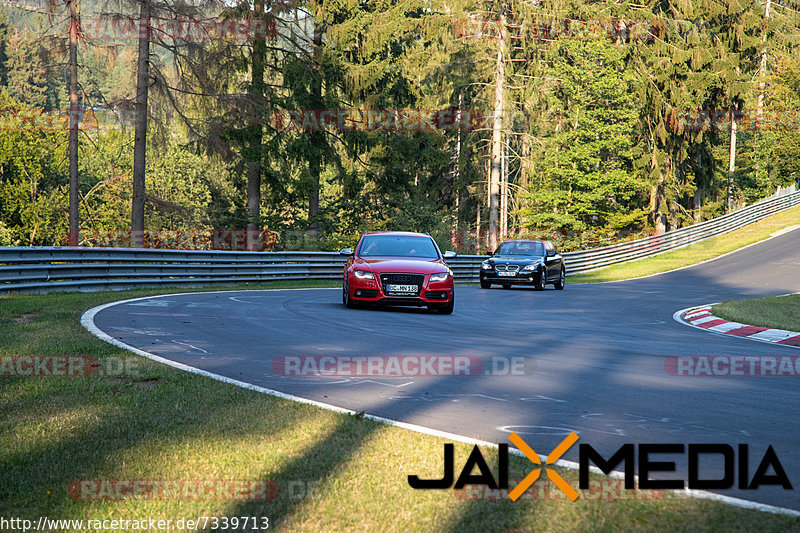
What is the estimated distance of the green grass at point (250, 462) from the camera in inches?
155

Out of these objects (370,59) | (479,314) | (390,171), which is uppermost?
(370,59)

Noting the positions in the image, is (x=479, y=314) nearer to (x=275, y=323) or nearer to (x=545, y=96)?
(x=275, y=323)

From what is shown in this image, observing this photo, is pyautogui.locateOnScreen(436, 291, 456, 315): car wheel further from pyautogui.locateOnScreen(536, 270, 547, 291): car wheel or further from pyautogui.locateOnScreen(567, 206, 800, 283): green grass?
pyautogui.locateOnScreen(567, 206, 800, 283): green grass

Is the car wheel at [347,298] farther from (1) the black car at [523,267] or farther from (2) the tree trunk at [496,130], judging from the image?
(2) the tree trunk at [496,130]

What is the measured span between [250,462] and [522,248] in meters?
23.6

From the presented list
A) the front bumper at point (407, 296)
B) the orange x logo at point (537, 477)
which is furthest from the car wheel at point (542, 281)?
the orange x logo at point (537, 477)

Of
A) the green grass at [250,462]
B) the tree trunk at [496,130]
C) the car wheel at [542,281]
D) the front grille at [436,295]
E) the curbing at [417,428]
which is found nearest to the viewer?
the green grass at [250,462]

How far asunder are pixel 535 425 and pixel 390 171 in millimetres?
34401

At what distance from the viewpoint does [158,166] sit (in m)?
75.0

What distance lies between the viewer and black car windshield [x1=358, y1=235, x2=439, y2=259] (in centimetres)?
1697

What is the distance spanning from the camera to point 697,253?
4419cm

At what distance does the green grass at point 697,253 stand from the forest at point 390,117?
6191 millimetres

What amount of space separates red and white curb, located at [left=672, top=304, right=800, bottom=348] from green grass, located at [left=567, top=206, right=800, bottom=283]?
17.1 meters

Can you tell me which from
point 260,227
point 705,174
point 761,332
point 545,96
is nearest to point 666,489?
point 761,332
